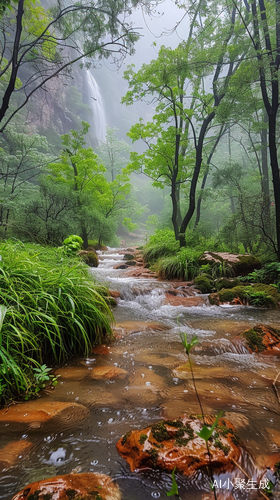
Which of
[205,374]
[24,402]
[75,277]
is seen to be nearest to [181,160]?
[75,277]

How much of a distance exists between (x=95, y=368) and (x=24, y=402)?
25.9 inches

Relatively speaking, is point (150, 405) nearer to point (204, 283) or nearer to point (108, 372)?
point (108, 372)

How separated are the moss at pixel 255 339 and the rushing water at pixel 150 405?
130 millimetres

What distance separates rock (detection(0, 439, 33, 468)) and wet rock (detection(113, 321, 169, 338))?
5.47ft

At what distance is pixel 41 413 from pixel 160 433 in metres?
0.84

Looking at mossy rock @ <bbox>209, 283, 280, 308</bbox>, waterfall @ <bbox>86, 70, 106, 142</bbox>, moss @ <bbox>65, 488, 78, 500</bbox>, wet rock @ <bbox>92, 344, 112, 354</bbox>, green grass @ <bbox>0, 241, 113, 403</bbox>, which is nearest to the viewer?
moss @ <bbox>65, 488, 78, 500</bbox>

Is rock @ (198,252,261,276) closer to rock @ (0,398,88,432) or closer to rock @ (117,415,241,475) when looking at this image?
rock @ (117,415,241,475)

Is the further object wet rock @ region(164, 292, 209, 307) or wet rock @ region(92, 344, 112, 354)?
wet rock @ region(164, 292, 209, 307)

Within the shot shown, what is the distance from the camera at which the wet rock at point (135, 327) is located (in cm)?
301

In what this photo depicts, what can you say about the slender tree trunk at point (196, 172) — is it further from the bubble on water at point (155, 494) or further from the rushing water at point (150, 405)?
the bubble on water at point (155, 494)

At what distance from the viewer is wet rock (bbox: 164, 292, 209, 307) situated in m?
4.65

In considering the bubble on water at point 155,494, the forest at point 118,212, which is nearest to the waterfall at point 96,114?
the forest at point 118,212

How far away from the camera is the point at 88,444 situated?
1245 millimetres

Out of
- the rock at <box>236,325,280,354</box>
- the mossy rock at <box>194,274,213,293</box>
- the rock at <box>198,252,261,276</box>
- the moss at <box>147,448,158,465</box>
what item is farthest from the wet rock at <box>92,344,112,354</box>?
the rock at <box>198,252,261,276</box>
